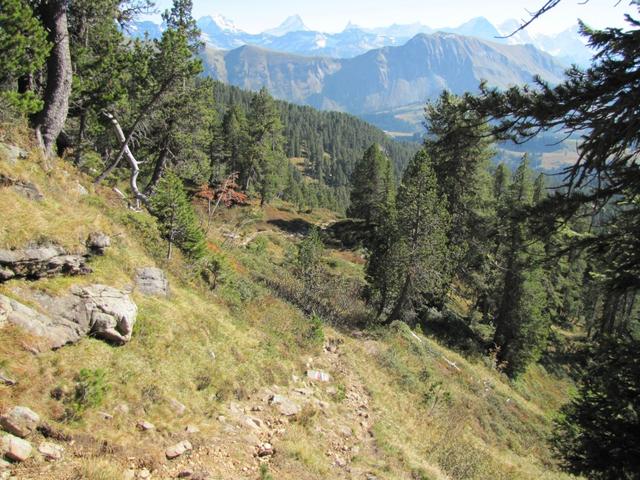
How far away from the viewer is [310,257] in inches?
949

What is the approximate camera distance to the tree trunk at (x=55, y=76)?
12.2 m

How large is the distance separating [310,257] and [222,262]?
9.28 meters

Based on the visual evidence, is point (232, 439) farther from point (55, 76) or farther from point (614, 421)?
point (55, 76)

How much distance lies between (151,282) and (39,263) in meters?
3.36

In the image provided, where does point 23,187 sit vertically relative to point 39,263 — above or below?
above

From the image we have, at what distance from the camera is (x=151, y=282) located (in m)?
11.3

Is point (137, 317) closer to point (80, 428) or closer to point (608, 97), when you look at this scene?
point (80, 428)

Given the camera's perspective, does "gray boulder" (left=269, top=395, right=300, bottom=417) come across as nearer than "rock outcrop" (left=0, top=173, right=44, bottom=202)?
No

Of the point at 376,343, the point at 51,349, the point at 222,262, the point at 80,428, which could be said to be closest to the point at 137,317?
the point at 51,349

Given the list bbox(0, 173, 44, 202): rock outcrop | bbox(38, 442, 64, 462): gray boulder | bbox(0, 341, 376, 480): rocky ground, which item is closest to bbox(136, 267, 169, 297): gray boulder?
bbox(0, 173, 44, 202): rock outcrop

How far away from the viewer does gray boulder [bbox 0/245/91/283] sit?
25.0 ft

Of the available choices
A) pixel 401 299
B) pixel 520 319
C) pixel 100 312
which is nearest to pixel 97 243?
pixel 100 312

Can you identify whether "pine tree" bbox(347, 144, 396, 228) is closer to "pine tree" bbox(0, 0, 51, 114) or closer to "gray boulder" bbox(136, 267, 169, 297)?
"gray boulder" bbox(136, 267, 169, 297)

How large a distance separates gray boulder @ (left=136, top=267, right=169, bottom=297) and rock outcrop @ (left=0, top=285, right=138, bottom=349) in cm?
152
